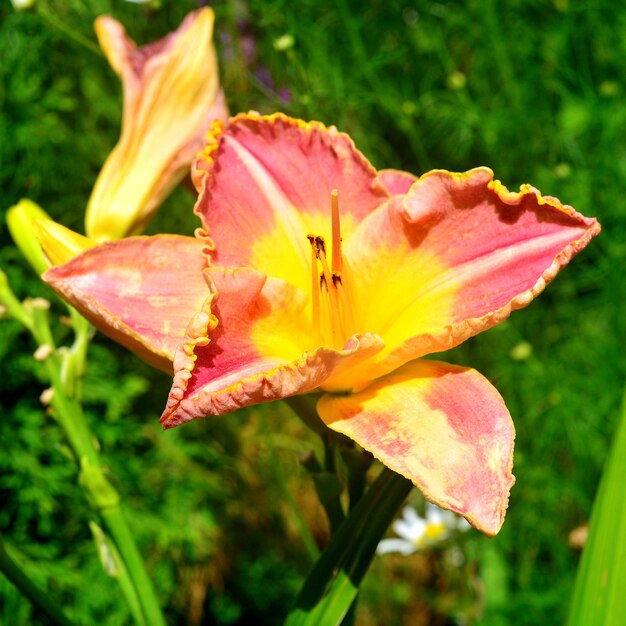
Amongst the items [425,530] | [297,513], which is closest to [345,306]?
[297,513]


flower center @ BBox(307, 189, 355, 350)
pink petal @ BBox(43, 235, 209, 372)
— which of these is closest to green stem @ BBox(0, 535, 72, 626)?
pink petal @ BBox(43, 235, 209, 372)

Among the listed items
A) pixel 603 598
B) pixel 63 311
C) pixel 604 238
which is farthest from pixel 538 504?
pixel 603 598

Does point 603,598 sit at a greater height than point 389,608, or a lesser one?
greater

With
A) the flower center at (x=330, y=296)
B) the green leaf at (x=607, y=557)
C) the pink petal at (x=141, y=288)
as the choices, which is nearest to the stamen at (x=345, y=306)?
the flower center at (x=330, y=296)

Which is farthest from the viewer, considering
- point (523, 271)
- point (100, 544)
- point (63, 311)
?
point (63, 311)

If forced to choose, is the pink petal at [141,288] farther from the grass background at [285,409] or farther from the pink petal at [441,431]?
the grass background at [285,409]

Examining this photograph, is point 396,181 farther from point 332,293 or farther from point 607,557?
point 607,557

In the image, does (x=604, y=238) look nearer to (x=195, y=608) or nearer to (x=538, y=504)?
(x=538, y=504)
